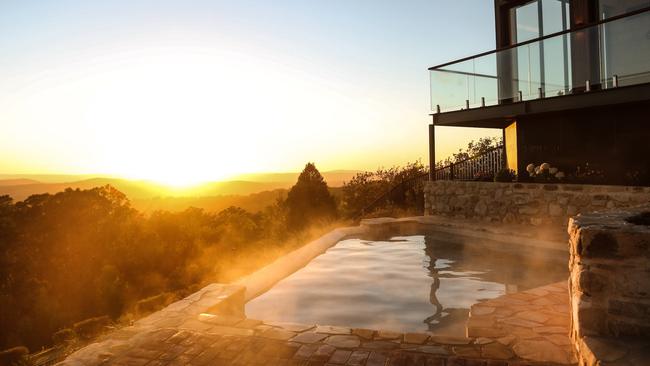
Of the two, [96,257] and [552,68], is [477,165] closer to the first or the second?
[552,68]

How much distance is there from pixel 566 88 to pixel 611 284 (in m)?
9.35

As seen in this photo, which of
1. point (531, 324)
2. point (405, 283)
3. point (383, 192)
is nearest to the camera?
point (531, 324)

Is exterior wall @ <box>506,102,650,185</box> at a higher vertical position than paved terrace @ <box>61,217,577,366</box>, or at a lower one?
higher

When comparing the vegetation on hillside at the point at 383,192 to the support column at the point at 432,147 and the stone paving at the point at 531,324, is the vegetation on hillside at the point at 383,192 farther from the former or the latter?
the stone paving at the point at 531,324

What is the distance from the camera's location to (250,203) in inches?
1967

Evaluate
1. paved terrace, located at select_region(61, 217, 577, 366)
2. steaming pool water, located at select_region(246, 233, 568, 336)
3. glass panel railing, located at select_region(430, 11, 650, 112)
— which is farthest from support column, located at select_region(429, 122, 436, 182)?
paved terrace, located at select_region(61, 217, 577, 366)

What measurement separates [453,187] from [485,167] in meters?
3.33

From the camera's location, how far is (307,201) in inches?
610

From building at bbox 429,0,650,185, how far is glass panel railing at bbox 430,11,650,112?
0.02 metres

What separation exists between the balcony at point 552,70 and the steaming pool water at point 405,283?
14.2ft

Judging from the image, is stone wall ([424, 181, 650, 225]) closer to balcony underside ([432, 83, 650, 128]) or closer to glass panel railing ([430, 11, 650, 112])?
balcony underside ([432, 83, 650, 128])

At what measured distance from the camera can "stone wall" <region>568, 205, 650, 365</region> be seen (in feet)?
11.5

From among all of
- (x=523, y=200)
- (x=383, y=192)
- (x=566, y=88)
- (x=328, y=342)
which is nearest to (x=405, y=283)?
(x=328, y=342)

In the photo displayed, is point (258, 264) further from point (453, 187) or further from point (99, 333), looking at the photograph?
point (453, 187)
